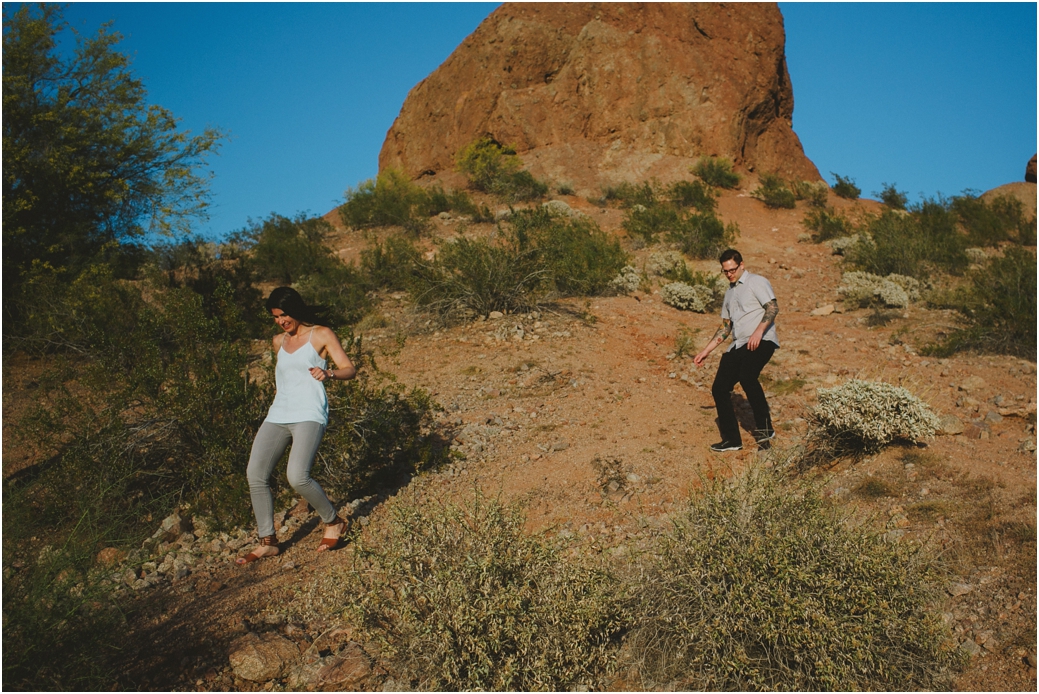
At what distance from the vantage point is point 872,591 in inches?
94.6

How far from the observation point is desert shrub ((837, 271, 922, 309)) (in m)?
10.5

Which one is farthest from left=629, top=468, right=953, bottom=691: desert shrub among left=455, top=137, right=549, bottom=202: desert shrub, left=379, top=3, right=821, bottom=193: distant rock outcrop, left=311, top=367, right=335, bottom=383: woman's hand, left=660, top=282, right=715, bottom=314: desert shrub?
left=379, top=3, right=821, bottom=193: distant rock outcrop

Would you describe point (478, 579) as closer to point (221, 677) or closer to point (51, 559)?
point (221, 677)

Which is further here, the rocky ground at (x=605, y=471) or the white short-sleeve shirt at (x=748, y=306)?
the white short-sleeve shirt at (x=748, y=306)

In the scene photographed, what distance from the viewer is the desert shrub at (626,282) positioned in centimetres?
1130

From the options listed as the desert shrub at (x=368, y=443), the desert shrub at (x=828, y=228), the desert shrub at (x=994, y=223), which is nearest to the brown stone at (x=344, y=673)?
the desert shrub at (x=368, y=443)

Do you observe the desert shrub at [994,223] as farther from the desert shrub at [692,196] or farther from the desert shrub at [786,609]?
the desert shrub at [786,609]

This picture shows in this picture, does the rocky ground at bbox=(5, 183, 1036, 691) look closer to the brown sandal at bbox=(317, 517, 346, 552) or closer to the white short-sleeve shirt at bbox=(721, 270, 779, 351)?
the brown sandal at bbox=(317, 517, 346, 552)

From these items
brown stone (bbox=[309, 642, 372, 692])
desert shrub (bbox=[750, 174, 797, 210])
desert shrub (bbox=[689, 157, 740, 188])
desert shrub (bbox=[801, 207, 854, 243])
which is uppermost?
desert shrub (bbox=[689, 157, 740, 188])

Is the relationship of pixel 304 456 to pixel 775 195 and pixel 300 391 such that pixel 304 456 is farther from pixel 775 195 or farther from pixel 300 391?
pixel 775 195

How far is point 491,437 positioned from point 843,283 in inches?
383

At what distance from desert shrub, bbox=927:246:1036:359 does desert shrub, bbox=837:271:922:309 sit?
4.18ft

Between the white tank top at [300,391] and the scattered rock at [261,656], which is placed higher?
the white tank top at [300,391]

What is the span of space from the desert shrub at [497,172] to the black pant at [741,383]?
64.3ft
